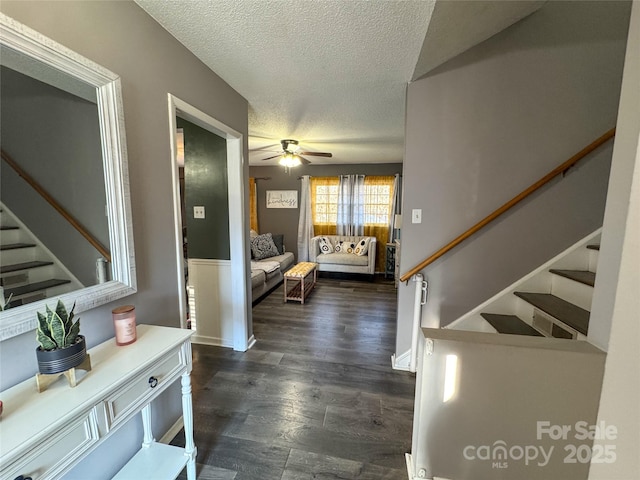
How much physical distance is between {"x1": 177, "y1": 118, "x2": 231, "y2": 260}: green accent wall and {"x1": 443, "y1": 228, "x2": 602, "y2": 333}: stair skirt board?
214 cm

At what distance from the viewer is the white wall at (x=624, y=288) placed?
781 mm

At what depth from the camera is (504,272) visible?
1992mm

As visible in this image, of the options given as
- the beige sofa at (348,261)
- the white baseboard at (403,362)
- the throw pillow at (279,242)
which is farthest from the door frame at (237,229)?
the throw pillow at (279,242)

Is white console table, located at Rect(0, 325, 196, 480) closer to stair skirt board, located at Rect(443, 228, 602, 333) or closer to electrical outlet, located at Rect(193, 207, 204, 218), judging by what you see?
electrical outlet, located at Rect(193, 207, 204, 218)

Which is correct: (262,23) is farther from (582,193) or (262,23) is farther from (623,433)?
(582,193)

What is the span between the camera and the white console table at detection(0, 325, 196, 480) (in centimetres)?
65

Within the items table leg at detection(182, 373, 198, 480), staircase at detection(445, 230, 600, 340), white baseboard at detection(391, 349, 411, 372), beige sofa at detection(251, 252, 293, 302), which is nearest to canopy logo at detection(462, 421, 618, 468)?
staircase at detection(445, 230, 600, 340)

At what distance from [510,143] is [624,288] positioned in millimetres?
1391

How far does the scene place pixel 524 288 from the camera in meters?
1.94

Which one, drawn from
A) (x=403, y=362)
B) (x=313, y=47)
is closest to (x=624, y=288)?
(x=403, y=362)

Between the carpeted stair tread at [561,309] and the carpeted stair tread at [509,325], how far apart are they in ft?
0.55

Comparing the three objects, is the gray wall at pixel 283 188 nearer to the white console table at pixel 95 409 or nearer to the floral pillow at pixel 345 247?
the floral pillow at pixel 345 247

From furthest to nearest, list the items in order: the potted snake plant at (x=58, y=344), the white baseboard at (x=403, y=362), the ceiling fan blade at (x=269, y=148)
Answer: the ceiling fan blade at (x=269, y=148), the white baseboard at (x=403, y=362), the potted snake plant at (x=58, y=344)

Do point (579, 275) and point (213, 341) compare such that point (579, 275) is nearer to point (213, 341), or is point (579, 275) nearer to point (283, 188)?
point (213, 341)
